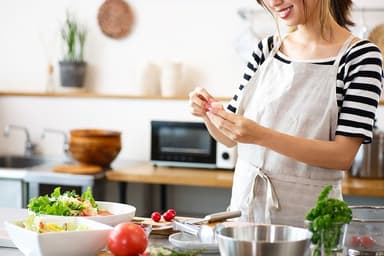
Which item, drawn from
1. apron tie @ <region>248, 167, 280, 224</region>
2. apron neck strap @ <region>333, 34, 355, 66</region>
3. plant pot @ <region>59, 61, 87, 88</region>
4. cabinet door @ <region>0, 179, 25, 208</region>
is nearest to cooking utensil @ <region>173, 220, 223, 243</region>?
apron tie @ <region>248, 167, 280, 224</region>

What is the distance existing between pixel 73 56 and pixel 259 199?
2344 millimetres

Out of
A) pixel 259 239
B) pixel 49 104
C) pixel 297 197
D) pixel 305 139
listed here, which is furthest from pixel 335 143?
pixel 49 104

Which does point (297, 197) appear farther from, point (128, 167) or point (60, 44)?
point (60, 44)

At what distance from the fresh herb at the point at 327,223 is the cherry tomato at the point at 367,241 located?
8.5 inches

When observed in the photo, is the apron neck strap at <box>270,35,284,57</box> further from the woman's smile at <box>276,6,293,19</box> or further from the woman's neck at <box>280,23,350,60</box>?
the woman's smile at <box>276,6,293,19</box>

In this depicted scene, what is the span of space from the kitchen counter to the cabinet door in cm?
47

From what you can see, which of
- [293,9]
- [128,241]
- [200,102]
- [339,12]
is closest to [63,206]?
[128,241]

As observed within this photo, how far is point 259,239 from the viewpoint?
1.39 meters

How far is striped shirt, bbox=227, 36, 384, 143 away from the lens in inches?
70.8

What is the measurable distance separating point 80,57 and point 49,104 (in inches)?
14.3

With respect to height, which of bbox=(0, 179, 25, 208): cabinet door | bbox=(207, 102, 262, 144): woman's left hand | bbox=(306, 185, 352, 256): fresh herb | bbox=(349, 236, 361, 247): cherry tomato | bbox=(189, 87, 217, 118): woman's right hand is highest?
bbox=(189, 87, 217, 118): woman's right hand

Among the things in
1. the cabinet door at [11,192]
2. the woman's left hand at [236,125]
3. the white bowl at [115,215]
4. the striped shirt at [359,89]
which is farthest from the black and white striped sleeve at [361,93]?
the cabinet door at [11,192]

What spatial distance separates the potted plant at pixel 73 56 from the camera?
397cm

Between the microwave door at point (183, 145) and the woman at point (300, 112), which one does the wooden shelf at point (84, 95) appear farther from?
the woman at point (300, 112)
